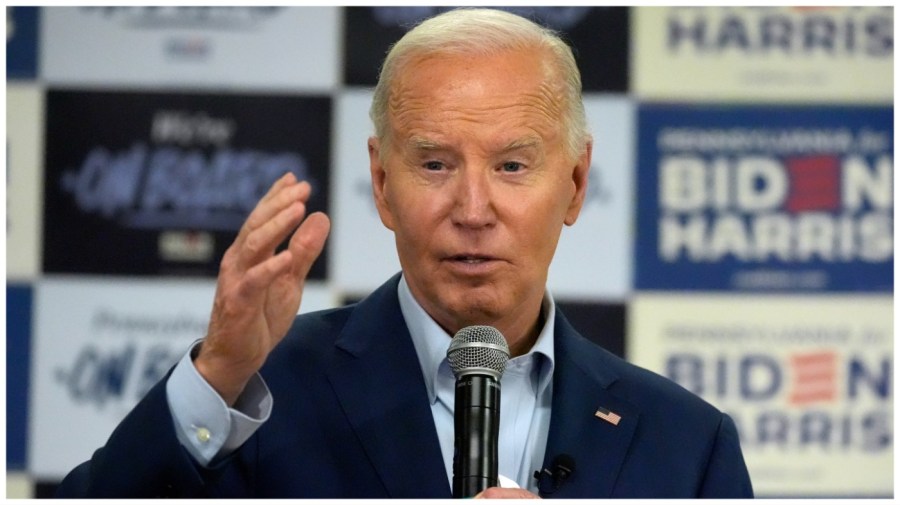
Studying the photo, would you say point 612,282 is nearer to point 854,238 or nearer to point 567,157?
point 854,238

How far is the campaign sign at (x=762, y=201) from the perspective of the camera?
4227 mm

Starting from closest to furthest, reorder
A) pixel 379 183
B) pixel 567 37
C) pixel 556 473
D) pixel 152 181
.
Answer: pixel 556 473 → pixel 379 183 → pixel 152 181 → pixel 567 37

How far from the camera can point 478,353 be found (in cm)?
164

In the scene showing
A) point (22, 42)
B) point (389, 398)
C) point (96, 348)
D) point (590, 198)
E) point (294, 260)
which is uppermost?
point (22, 42)

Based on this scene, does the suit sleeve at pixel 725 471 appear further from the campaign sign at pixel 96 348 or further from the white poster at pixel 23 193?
the white poster at pixel 23 193

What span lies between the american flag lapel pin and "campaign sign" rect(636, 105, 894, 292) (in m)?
2.19

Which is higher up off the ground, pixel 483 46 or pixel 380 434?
pixel 483 46

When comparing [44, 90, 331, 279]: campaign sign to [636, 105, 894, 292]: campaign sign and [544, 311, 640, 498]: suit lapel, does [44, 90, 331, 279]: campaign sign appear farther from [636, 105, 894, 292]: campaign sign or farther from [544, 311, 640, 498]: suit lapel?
[544, 311, 640, 498]: suit lapel

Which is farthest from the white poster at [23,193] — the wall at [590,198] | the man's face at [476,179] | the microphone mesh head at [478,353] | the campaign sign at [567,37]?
the microphone mesh head at [478,353]

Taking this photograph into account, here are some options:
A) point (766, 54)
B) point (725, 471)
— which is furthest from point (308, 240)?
point (766, 54)

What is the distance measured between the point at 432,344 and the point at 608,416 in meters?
0.28

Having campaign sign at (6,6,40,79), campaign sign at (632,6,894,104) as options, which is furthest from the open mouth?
campaign sign at (6,6,40,79)

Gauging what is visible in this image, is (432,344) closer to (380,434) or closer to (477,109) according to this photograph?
(380,434)

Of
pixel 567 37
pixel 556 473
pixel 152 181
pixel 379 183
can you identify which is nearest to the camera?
pixel 556 473
